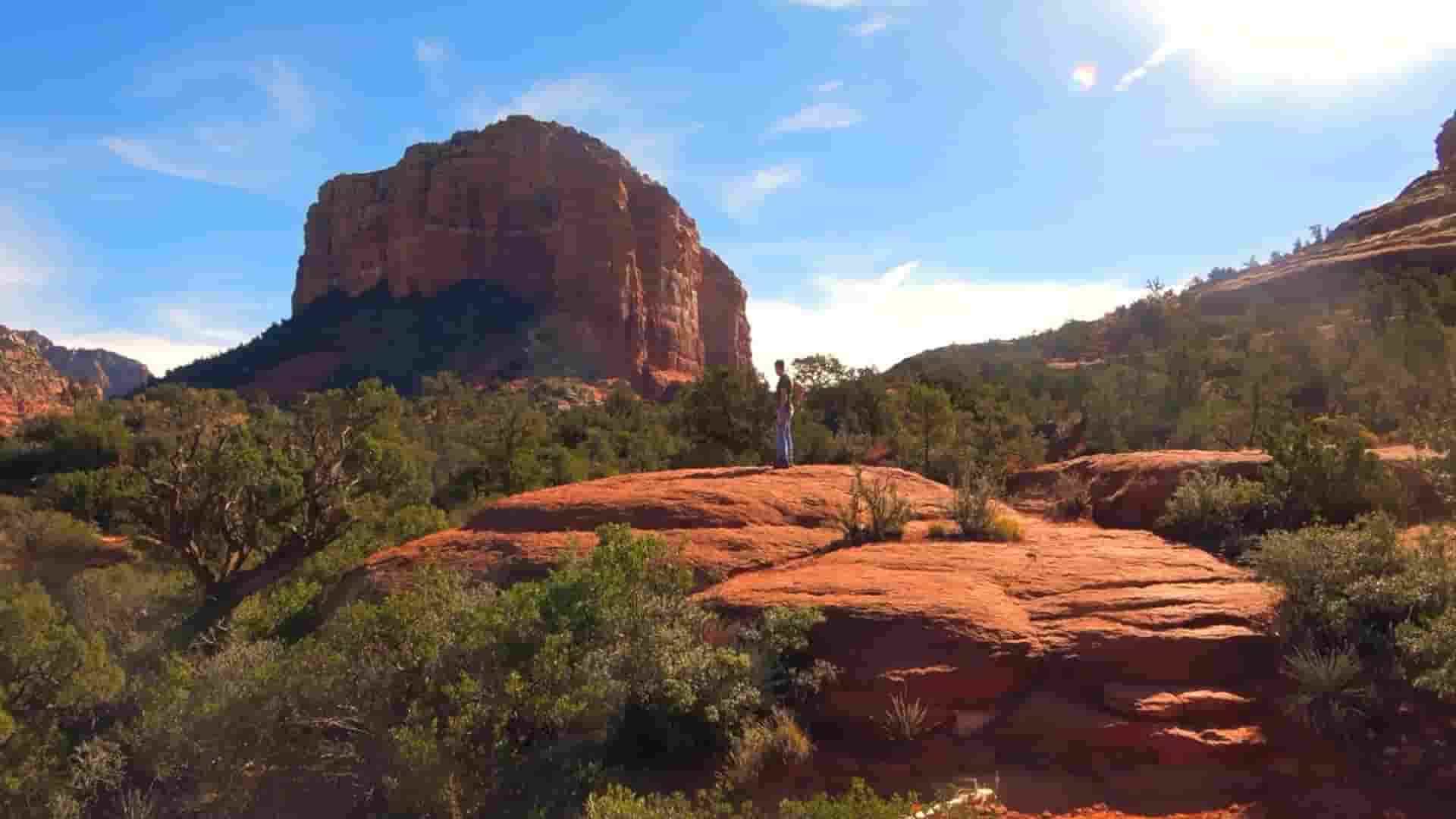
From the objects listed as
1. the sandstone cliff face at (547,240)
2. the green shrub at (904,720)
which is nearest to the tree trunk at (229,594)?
the green shrub at (904,720)

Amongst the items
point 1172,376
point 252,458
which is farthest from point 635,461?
point 1172,376

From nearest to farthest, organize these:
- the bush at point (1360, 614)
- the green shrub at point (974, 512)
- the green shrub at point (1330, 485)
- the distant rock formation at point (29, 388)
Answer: the bush at point (1360, 614), the green shrub at point (1330, 485), the green shrub at point (974, 512), the distant rock formation at point (29, 388)

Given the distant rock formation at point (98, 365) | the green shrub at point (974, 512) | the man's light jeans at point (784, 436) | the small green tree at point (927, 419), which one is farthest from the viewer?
the distant rock formation at point (98, 365)

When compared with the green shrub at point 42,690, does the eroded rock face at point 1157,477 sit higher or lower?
higher

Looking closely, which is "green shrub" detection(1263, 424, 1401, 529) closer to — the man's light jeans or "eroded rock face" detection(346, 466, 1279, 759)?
"eroded rock face" detection(346, 466, 1279, 759)

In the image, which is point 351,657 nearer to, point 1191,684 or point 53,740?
point 53,740

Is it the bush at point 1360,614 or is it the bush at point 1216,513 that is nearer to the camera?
the bush at point 1360,614

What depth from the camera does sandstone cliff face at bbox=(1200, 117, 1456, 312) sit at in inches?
1554

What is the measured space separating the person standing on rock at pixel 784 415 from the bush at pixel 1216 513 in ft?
17.9

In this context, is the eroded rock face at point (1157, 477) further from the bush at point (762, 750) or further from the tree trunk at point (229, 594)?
the tree trunk at point (229, 594)

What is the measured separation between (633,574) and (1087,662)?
394 centimetres

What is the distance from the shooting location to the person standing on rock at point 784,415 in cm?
1422

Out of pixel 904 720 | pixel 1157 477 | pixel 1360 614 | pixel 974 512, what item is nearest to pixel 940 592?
pixel 904 720

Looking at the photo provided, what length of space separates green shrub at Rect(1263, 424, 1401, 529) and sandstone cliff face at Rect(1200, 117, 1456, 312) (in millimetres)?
33325
